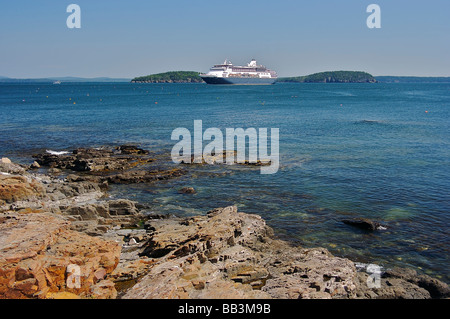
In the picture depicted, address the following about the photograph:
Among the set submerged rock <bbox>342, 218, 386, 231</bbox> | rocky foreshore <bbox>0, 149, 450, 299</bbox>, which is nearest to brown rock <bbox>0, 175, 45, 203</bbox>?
rocky foreshore <bbox>0, 149, 450, 299</bbox>

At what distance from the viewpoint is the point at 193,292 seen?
9914mm

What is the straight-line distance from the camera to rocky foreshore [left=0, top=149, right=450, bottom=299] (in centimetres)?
998

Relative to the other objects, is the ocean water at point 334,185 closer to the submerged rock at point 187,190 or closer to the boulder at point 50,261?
the submerged rock at point 187,190

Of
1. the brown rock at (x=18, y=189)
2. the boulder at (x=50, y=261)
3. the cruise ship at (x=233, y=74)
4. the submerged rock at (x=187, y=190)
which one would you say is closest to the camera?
the boulder at (x=50, y=261)

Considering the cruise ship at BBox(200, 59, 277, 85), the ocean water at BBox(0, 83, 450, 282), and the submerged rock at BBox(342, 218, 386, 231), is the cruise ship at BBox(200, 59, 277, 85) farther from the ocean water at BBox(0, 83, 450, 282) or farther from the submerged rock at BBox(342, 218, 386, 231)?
the submerged rock at BBox(342, 218, 386, 231)

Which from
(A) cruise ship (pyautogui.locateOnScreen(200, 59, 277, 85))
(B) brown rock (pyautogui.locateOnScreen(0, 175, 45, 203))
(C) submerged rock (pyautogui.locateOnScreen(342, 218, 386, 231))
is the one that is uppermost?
(A) cruise ship (pyautogui.locateOnScreen(200, 59, 277, 85))

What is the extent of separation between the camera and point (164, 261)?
12031mm

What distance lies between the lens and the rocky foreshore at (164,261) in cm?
998

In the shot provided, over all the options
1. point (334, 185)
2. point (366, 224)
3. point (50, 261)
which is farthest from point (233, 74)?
point (50, 261)

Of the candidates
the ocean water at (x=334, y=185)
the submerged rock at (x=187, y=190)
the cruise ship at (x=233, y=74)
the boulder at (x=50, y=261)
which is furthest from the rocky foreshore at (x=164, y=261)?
the cruise ship at (x=233, y=74)

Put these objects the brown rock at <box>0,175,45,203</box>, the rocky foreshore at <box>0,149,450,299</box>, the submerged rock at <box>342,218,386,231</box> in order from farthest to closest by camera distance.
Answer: the brown rock at <box>0,175,45,203</box> → the submerged rock at <box>342,218,386,231</box> → the rocky foreshore at <box>0,149,450,299</box>

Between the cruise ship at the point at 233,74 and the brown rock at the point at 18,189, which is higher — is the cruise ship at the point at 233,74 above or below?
above

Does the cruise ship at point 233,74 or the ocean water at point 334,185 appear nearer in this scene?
the ocean water at point 334,185

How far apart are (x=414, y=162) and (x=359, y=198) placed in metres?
11.4
